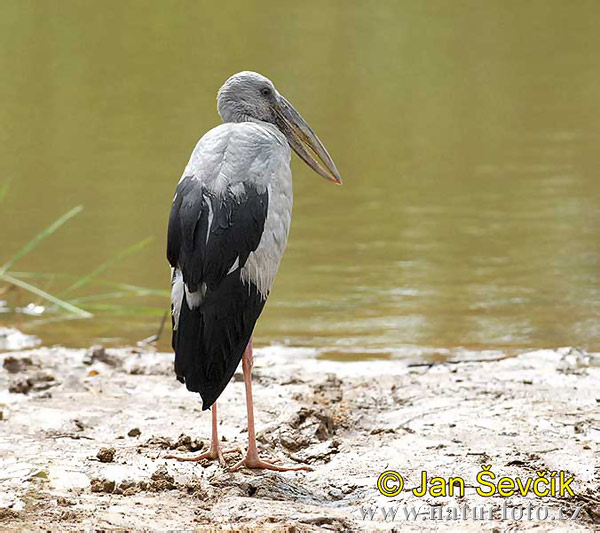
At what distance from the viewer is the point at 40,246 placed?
1009 centimetres

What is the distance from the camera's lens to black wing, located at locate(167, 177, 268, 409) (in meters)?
4.45

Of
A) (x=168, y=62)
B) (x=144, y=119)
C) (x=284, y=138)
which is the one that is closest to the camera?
(x=284, y=138)

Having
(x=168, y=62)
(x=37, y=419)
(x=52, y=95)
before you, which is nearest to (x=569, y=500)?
(x=37, y=419)

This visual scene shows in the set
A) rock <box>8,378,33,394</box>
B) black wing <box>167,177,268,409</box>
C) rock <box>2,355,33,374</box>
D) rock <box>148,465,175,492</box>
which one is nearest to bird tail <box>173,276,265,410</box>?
black wing <box>167,177,268,409</box>

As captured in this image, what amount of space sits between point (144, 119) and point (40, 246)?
19.6 ft

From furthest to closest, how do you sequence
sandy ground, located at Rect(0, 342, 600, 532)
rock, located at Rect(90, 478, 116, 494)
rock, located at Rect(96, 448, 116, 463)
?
1. rock, located at Rect(96, 448, 116, 463)
2. rock, located at Rect(90, 478, 116, 494)
3. sandy ground, located at Rect(0, 342, 600, 532)

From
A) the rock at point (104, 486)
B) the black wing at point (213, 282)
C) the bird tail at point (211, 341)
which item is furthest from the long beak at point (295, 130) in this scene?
the rock at point (104, 486)

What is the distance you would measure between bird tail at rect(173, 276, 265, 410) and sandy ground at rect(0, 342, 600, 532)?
407mm

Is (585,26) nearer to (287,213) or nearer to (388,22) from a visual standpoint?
(388,22)

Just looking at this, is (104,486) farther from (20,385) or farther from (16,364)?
(16,364)

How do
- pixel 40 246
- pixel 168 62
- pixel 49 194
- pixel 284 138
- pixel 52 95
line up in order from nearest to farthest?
pixel 284 138, pixel 40 246, pixel 49 194, pixel 52 95, pixel 168 62

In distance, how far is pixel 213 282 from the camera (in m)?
4.48

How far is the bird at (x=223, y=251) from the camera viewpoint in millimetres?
4461

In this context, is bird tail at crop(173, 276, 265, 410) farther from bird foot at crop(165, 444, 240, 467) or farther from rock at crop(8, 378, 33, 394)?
rock at crop(8, 378, 33, 394)
